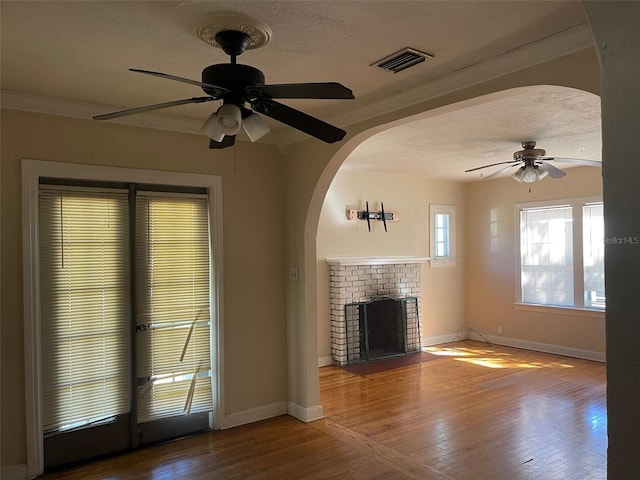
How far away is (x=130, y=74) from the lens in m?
2.81

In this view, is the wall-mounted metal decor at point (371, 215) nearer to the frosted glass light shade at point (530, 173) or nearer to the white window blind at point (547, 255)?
the white window blind at point (547, 255)

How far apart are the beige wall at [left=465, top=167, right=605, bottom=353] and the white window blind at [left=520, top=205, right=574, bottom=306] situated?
0.50 feet

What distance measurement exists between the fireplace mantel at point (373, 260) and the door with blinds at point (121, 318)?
2477 mm

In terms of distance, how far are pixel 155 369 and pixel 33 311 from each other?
101 centimetres

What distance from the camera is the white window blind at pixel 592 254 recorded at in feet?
20.4

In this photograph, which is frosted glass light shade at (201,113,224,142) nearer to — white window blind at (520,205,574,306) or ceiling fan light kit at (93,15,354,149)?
ceiling fan light kit at (93,15,354,149)

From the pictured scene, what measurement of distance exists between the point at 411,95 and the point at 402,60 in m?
0.55

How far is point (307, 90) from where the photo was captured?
77.5 inches

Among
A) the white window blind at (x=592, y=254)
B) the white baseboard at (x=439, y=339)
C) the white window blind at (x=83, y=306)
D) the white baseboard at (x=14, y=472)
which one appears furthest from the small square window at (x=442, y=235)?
the white baseboard at (x=14, y=472)

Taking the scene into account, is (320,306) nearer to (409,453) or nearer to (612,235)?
(409,453)

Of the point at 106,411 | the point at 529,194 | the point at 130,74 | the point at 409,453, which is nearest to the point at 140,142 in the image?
the point at 130,74

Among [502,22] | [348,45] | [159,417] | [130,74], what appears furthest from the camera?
[159,417]

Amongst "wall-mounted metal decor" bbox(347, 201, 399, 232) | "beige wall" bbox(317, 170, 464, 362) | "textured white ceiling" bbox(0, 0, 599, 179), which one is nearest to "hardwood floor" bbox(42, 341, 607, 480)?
"beige wall" bbox(317, 170, 464, 362)

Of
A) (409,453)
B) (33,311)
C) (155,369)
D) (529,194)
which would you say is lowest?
(409,453)
